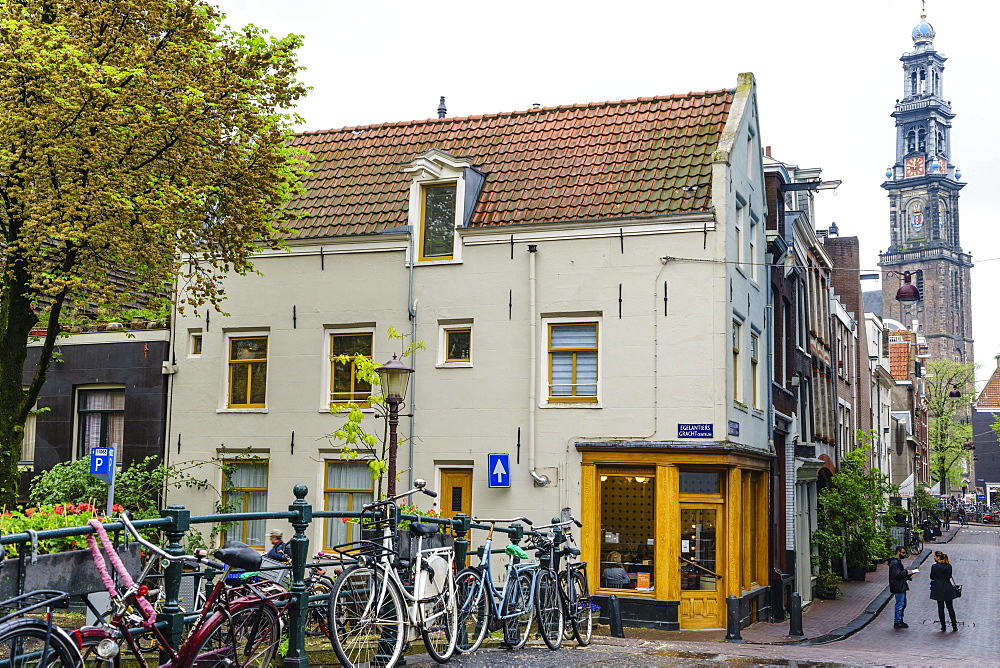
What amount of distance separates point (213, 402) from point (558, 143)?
9009mm

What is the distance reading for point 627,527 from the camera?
19656mm

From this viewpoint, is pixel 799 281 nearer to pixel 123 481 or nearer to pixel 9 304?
pixel 123 481

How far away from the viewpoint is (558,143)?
22.1m

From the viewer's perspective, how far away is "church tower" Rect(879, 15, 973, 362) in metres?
154

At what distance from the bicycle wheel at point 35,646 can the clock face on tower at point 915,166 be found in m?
165

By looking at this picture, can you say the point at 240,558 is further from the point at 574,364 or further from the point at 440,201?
the point at 440,201

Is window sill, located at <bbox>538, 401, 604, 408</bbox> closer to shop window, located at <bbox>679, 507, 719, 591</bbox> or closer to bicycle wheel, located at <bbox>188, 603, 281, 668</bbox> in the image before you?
shop window, located at <bbox>679, 507, 719, 591</bbox>

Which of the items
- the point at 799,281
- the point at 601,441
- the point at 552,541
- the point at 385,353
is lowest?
the point at 552,541

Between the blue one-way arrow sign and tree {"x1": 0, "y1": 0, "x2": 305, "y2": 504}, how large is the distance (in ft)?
20.2

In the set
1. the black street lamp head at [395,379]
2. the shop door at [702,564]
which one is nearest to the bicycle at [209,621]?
the black street lamp head at [395,379]

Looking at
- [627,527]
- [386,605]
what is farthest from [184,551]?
[627,527]

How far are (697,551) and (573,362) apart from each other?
422 cm

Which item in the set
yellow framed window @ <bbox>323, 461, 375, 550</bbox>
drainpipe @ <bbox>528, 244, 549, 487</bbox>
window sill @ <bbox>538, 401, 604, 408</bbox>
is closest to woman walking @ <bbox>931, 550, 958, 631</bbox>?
window sill @ <bbox>538, 401, 604, 408</bbox>

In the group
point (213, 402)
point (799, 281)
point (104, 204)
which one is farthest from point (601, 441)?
point (799, 281)
